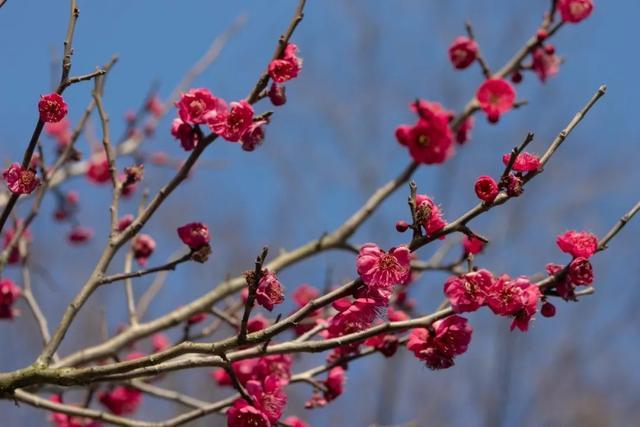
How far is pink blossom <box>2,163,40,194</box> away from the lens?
2029 millimetres

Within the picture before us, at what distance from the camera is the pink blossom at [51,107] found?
195cm

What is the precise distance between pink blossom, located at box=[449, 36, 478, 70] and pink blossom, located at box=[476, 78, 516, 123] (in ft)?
1.48

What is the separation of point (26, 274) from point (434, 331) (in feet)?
6.37

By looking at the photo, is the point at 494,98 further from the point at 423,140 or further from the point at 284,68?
the point at 284,68

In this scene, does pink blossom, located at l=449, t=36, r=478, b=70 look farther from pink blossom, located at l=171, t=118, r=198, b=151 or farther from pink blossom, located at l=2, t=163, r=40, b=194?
pink blossom, located at l=2, t=163, r=40, b=194

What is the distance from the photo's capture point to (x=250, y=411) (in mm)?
2020

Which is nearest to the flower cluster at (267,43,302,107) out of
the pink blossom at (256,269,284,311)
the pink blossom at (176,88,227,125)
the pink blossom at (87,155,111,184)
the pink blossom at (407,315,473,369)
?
the pink blossom at (176,88,227,125)

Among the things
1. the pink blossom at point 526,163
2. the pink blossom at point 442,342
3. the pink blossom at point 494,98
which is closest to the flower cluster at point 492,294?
the pink blossom at point 442,342

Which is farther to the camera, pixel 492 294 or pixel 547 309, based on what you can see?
pixel 547 309

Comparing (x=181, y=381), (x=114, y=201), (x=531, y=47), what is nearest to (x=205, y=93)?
(x=114, y=201)

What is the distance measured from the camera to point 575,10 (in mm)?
3256

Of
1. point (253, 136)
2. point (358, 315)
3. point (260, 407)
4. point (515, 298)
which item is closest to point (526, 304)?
point (515, 298)

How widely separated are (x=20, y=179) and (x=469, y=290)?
47.4 inches

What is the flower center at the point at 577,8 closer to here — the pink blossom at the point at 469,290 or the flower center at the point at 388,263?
the pink blossom at the point at 469,290
